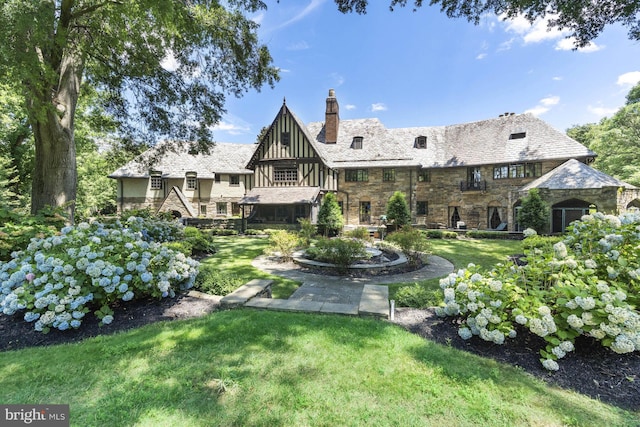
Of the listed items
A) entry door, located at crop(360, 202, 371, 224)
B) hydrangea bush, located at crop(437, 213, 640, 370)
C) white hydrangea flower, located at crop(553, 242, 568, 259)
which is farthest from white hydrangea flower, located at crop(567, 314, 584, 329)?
entry door, located at crop(360, 202, 371, 224)

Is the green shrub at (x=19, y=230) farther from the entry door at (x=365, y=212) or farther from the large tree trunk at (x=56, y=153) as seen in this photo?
the entry door at (x=365, y=212)

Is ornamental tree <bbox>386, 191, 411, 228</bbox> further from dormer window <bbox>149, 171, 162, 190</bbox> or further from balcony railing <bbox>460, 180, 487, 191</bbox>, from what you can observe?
dormer window <bbox>149, 171, 162, 190</bbox>

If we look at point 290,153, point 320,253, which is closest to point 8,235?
point 320,253

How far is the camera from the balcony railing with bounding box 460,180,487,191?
21.8 metres

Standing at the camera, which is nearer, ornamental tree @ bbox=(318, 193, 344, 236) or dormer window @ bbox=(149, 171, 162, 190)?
ornamental tree @ bbox=(318, 193, 344, 236)

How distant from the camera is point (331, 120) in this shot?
81.3ft

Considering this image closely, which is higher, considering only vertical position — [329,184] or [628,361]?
[329,184]

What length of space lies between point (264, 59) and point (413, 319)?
34.0 ft

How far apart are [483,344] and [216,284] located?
4.63 m

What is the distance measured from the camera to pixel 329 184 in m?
22.6

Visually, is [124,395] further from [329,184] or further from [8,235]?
[329,184]

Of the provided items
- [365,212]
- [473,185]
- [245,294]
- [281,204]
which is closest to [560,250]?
[245,294]

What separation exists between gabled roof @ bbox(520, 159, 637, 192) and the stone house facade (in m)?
0.27

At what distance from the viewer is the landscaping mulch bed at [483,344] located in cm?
268
